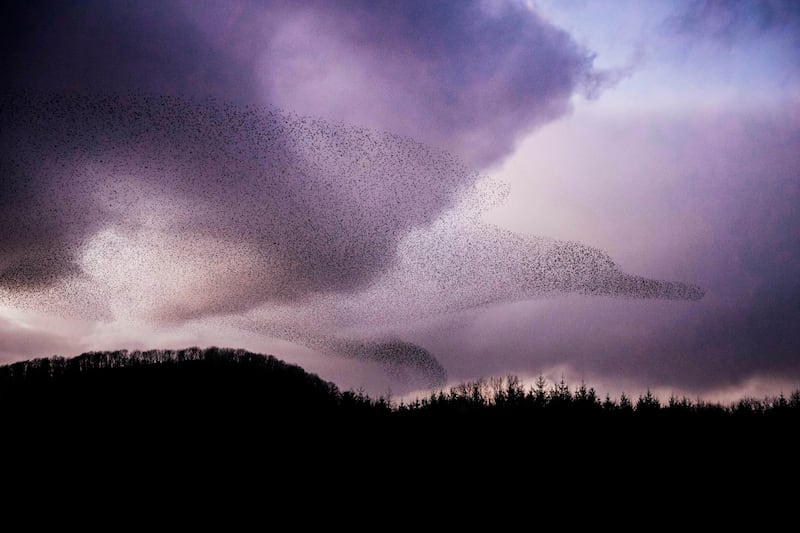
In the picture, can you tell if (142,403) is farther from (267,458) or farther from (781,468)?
(781,468)

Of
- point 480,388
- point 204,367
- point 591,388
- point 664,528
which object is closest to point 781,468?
point 664,528

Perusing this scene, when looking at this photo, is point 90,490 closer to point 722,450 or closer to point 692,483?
point 692,483

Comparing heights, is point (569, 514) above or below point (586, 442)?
below

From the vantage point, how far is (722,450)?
6525 cm

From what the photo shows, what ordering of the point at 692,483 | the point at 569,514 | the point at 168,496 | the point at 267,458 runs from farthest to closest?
the point at 267,458 → the point at 168,496 → the point at 692,483 → the point at 569,514

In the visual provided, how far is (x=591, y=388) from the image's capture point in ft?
292

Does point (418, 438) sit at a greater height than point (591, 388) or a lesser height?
lesser

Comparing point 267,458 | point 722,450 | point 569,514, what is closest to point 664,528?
point 569,514

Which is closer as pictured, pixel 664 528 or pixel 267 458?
pixel 664 528

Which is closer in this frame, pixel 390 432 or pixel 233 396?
pixel 390 432

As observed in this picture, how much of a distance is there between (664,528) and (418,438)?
37.2 m

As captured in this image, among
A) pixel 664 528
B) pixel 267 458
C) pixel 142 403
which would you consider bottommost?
pixel 664 528

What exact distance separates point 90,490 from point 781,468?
250 ft

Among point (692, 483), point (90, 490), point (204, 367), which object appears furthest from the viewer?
point (204, 367)
